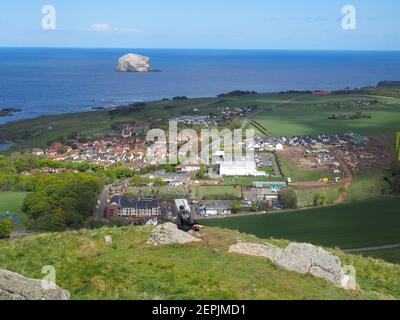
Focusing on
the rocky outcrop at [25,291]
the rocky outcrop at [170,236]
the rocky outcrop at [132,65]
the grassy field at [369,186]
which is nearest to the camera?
the rocky outcrop at [25,291]

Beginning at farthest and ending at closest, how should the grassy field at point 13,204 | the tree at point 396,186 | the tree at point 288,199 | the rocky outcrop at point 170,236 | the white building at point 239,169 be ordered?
the white building at point 239,169 < the tree at point 396,186 < the tree at point 288,199 < the grassy field at point 13,204 < the rocky outcrop at point 170,236

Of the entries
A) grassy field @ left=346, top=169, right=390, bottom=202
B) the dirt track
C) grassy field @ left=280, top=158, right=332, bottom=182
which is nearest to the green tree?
grassy field @ left=280, top=158, right=332, bottom=182

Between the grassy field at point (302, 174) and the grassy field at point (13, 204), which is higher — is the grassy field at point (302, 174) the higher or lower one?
the higher one

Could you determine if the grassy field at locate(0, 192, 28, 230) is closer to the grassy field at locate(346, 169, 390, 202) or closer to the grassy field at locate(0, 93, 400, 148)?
the grassy field at locate(346, 169, 390, 202)

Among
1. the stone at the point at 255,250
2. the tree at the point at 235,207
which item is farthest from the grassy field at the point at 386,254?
the tree at the point at 235,207

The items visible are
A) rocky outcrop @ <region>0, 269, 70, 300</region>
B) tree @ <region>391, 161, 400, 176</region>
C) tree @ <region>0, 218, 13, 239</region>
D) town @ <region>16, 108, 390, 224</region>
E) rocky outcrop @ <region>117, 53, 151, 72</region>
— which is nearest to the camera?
rocky outcrop @ <region>0, 269, 70, 300</region>

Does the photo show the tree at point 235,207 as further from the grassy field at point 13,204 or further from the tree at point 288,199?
the grassy field at point 13,204
